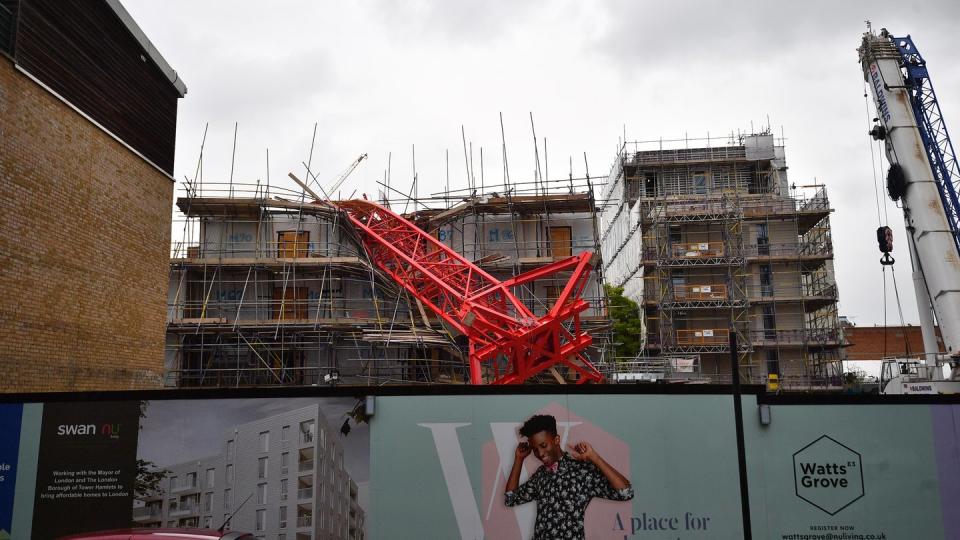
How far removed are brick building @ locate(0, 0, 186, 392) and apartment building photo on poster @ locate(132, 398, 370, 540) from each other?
812 centimetres

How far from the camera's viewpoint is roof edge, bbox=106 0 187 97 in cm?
1942

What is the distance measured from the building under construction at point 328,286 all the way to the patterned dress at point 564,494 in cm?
1606

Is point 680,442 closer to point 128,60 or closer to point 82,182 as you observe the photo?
point 82,182

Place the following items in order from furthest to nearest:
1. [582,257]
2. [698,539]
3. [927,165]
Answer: [582,257] < [927,165] < [698,539]

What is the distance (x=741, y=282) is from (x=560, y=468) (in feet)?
99.3

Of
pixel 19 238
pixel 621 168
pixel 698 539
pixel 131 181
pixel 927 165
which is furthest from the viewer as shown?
pixel 621 168

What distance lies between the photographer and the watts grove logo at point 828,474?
30.2 ft

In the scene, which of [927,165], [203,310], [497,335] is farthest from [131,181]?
[927,165]

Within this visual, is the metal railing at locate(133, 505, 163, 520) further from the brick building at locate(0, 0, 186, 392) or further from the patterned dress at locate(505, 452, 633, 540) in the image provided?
the brick building at locate(0, 0, 186, 392)

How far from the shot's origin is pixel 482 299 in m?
24.5

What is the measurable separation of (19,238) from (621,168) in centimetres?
3261

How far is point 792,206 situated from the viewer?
37281 millimetres

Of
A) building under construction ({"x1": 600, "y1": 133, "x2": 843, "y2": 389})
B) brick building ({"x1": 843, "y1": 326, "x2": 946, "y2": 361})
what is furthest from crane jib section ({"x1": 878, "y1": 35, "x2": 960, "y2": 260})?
brick building ({"x1": 843, "y1": 326, "x2": 946, "y2": 361})

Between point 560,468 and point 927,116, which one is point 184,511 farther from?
point 927,116
